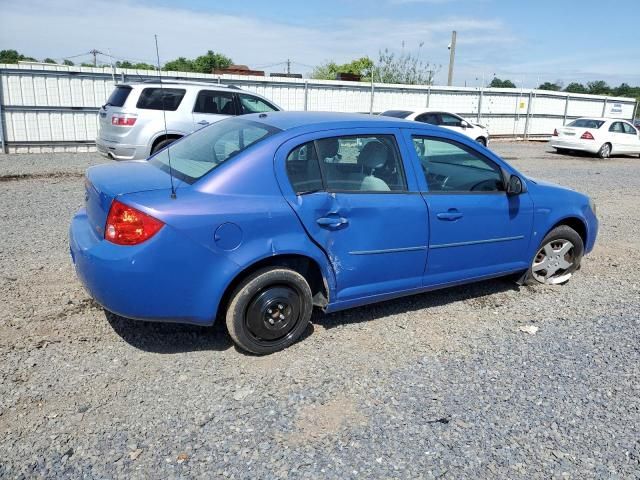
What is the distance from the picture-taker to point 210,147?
3.87 meters

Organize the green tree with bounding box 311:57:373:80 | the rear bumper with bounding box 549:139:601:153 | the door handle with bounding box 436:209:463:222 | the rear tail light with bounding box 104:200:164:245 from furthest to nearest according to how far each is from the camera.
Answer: the green tree with bounding box 311:57:373:80, the rear bumper with bounding box 549:139:601:153, the door handle with bounding box 436:209:463:222, the rear tail light with bounding box 104:200:164:245

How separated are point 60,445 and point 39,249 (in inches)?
136

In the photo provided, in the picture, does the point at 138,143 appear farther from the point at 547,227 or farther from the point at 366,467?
the point at 366,467

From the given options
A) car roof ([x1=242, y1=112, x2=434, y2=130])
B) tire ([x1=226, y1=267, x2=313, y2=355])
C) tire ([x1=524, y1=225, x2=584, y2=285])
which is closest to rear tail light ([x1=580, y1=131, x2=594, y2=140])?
tire ([x1=524, y1=225, x2=584, y2=285])

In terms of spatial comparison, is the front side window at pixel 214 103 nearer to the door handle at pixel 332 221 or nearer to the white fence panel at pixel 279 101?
the white fence panel at pixel 279 101

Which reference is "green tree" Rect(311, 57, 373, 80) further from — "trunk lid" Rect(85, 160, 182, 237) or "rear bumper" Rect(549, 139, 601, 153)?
"trunk lid" Rect(85, 160, 182, 237)

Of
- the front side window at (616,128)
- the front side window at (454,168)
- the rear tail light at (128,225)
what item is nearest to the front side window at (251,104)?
the front side window at (454,168)

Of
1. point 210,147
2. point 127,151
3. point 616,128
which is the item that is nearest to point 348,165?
point 210,147

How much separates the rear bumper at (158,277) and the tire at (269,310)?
0.17 meters

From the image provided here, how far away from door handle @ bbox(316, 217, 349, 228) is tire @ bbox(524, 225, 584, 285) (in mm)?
2254

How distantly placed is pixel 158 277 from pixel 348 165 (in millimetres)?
1542

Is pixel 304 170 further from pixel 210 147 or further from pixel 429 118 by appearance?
pixel 429 118

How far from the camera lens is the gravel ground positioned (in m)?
2.62

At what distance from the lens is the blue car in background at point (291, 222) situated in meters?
3.15
